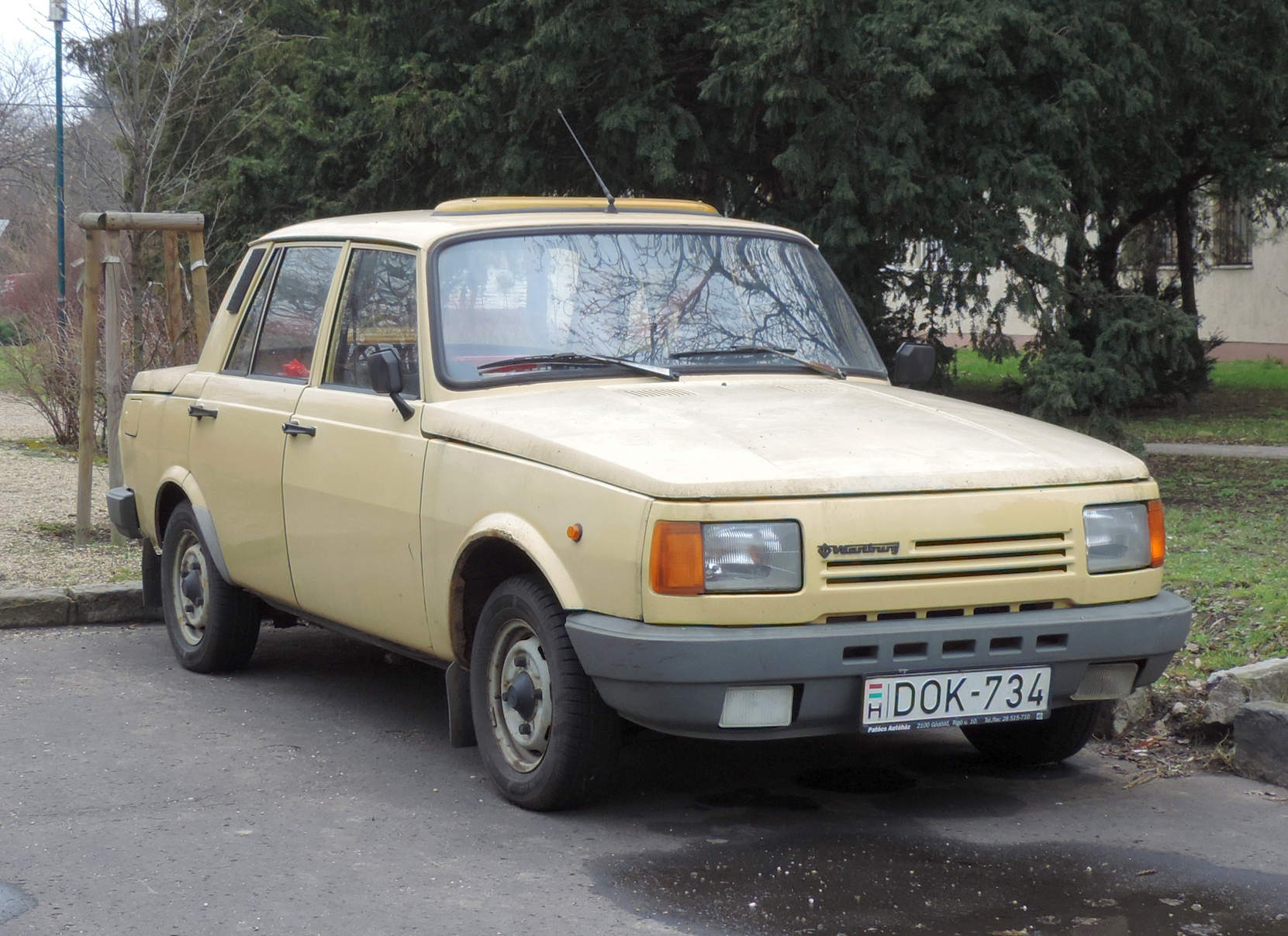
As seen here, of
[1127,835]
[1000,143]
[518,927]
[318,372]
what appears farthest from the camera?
[1000,143]

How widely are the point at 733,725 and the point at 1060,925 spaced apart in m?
0.98

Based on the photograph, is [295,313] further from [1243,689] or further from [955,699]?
[1243,689]

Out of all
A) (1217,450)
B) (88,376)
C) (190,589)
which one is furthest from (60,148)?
(190,589)

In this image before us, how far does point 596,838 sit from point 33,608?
4.56 metres

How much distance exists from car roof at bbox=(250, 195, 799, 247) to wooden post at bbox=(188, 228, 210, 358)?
372 cm

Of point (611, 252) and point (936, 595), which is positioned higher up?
point (611, 252)

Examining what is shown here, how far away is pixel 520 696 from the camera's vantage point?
5.03 m

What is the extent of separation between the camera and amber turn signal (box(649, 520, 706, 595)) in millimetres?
4402

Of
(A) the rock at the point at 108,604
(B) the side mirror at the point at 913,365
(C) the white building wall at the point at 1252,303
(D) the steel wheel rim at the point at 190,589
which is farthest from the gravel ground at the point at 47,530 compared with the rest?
(C) the white building wall at the point at 1252,303

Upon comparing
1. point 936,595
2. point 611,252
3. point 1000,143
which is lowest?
point 936,595

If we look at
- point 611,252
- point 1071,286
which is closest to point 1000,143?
point 1071,286

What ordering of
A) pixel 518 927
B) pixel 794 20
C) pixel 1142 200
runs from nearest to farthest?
1. pixel 518 927
2. pixel 794 20
3. pixel 1142 200

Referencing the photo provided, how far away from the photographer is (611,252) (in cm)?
579

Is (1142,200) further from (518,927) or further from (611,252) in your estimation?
(518,927)
